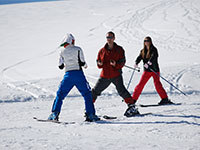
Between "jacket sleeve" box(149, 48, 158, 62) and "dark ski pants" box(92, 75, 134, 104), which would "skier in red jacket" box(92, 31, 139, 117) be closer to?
"dark ski pants" box(92, 75, 134, 104)

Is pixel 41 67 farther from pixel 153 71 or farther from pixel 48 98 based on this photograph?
pixel 153 71

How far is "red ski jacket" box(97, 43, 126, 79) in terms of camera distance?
4922 millimetres

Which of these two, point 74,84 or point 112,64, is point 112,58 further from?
point 74,84

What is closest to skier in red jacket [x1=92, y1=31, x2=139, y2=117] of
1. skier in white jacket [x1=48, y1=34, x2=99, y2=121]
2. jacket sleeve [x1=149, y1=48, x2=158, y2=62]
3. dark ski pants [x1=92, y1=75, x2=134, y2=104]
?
dark ski pants [x1=92, y1=75, x2=134, y2=104]

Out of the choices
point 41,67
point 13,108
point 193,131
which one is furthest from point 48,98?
point 41,67

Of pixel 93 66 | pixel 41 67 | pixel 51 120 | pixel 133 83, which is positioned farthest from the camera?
pixel 41 67

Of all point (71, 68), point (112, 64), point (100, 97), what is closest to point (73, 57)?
point (71, 68)

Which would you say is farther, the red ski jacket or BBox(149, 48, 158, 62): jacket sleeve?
BBox(149, 48, 158, 62): jacket sleeve

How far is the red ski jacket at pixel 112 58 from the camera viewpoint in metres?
4.92

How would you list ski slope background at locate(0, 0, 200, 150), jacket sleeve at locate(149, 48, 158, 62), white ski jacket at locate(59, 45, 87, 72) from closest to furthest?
ski slope background at locate(0, 0, 200, 150)
white ski jacket at locate(59, 45, 87, 72)
jacket sleeve at locate(149, 48, 158, 62)

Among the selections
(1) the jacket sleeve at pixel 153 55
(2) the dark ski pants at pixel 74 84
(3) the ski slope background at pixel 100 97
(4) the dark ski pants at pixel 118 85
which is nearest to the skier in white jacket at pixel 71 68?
(2) the dark ski pants at pixel 74 84

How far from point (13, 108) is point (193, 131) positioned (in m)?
3.83

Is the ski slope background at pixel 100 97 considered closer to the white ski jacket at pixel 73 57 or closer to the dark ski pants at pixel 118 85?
the dark ski pants at pixel 118 85

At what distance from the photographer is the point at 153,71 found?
5.68m
